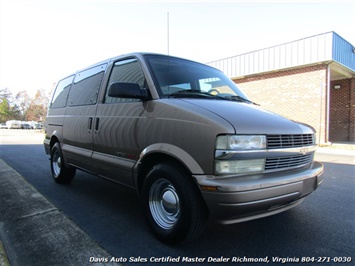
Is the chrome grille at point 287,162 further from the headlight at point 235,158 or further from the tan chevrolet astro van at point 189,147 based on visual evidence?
the headlight at point 235,158

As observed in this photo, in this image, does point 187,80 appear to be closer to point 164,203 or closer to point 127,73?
point 127,73

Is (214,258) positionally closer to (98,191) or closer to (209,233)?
(209,233)

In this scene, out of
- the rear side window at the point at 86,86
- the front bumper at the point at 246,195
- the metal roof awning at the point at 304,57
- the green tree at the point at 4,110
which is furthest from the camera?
the green tree at the point at 4,110

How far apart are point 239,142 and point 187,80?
1.42 metres

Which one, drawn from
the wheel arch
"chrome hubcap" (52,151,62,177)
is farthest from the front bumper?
"chrome hubcap" (52,151,62,177)

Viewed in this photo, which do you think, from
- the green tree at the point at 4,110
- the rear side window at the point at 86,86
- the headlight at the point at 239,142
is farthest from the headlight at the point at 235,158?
the green tree at the point at 4,110

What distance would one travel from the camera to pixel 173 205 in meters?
2.53

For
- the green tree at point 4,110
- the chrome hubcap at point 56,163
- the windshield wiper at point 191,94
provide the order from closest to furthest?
the windshield wiper at point 191,94
the chrome hubcap at point 56,163
the green tree at point 4,110

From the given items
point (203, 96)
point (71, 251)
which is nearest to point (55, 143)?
point (71, 251)

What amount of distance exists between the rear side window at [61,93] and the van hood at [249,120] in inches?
132

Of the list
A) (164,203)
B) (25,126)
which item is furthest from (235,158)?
(25,126)

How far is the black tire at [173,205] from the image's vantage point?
2.27 m

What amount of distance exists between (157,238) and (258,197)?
1.17m

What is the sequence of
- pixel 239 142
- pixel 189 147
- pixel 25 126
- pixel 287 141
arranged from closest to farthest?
pixel 239 142 → pixel 189 147 → pixel 287 141 → pixel 25 126
